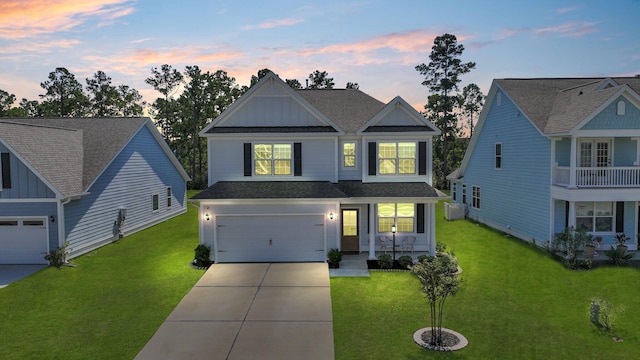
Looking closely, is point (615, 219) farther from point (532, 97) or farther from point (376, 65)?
point (376, 65)

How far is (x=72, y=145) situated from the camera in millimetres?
21438

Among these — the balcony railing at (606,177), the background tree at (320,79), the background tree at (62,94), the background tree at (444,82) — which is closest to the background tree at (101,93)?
the background tree at (62,94)

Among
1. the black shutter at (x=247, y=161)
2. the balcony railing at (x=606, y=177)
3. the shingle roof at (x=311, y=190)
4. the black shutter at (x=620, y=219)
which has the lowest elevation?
the black shutter at (x=620, y=219)

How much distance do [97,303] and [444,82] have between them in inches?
1638

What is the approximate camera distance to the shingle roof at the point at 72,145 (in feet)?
57.8

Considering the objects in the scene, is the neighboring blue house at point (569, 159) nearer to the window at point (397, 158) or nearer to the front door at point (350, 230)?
the window at point (397, 158)

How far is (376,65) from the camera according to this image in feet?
101

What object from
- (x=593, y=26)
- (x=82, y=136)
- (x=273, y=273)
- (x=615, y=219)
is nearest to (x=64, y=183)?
(x=82, y=136)

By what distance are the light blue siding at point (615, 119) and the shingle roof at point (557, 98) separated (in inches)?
19.3

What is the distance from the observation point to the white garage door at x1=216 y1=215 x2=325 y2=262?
56.9 ft

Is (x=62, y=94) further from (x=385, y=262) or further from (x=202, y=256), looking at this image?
(x=385, y=262)

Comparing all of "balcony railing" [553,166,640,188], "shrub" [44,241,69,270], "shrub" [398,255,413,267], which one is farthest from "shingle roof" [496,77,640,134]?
"shrub" [44,241,69,270]

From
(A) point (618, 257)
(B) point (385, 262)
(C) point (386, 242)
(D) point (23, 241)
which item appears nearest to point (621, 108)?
(A) point (618, 257)

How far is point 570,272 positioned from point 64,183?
21635mm
